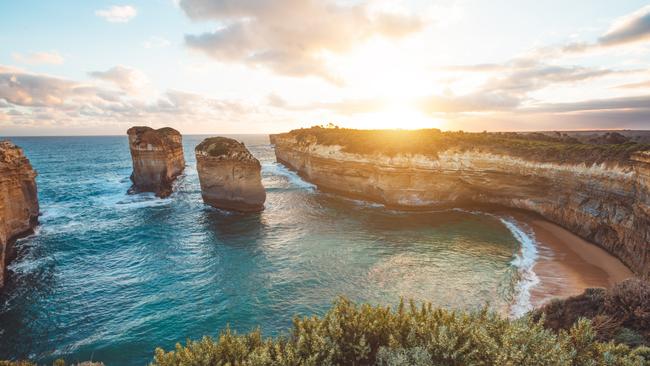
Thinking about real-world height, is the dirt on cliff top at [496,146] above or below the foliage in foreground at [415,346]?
above

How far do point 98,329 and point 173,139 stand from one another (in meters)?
44.7

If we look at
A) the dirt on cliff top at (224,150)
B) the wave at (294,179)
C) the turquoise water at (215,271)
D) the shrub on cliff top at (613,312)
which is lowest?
the turquoise water at (215,271)

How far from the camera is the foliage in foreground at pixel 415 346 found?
671 cm

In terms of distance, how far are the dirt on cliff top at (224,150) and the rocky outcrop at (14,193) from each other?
1574cm

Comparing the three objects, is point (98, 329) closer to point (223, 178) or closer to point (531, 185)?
point (223, 178)

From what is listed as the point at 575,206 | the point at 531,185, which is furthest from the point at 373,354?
the point at 531,185

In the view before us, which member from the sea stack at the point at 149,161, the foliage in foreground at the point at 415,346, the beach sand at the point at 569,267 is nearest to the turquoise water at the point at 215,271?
the beach sand at the point at 569,267

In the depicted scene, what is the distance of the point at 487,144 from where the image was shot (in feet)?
112

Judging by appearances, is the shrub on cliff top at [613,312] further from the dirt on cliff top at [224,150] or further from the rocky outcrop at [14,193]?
the rocky outcrop at [14,193]

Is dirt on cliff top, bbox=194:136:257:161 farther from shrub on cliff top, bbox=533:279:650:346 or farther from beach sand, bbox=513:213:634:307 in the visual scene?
shrub on cliff top, bbox=533:279:650:346

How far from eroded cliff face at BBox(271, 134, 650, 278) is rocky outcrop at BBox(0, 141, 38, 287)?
33.6 meters

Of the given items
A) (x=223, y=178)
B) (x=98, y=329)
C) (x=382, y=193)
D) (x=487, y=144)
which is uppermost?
(x=487, y=144)

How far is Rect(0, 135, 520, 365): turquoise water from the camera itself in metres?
15.8

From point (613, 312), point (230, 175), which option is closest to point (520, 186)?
point (613, 312)
